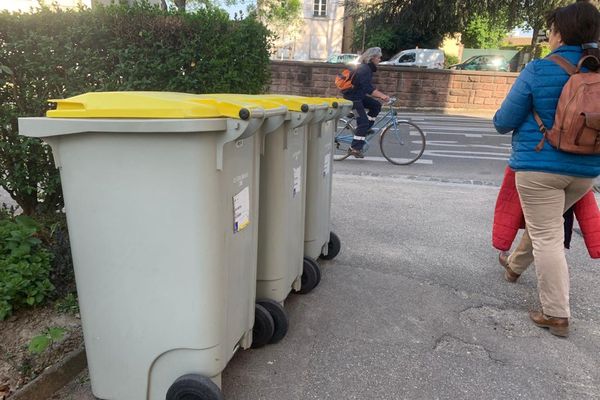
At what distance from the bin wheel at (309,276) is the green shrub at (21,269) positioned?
1.57 metres

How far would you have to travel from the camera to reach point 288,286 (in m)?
2.86

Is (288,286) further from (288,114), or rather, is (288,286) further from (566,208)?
(566,208)

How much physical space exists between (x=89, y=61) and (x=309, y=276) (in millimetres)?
2155

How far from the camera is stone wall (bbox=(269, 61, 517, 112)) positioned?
18.9 metres

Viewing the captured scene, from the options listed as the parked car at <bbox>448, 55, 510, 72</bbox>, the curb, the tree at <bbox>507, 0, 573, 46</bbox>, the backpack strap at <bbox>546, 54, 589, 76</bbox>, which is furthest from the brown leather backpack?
the parked car at <bbox>448, 55, 510, 72</bbox>

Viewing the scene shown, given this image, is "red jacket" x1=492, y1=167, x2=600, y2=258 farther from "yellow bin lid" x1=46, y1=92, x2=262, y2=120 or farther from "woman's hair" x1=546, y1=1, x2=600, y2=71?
"yellow bin lid" x1=46, y1=92, x2=262, y2=120

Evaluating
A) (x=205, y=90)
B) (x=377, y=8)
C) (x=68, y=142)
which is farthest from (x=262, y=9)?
(x=68, y=142)

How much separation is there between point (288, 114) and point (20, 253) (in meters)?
1.74

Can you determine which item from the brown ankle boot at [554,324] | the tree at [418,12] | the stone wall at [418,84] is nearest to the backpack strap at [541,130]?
the brown ankle boot at [554,324]

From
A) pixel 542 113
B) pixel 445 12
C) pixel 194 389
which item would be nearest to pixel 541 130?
pixel 542 113

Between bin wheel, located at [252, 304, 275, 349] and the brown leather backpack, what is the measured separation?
1897 millimetres

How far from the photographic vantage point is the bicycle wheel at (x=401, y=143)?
8.35 m

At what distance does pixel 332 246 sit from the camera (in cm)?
397

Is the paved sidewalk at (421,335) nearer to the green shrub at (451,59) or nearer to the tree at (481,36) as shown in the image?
the green shrub at (451,59)
